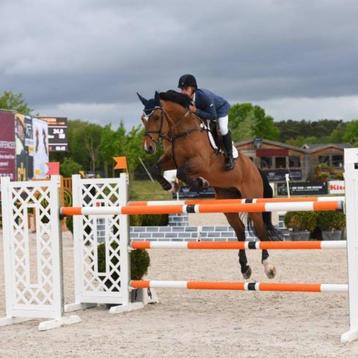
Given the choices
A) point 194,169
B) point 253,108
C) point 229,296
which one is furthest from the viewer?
point 253,108

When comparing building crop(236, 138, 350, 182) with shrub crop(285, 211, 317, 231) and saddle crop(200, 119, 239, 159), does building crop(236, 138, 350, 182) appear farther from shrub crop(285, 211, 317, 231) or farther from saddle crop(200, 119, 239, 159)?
saddle crop(200, 119, 239, 159)

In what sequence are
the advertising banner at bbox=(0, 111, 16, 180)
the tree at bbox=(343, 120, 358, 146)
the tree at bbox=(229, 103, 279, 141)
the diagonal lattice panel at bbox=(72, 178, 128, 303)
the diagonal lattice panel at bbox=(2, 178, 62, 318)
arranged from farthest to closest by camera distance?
the tree at bbox=(343, 120, 358, 146) < the tree at bbox=(229, 103, 279, 141) < the advertising banner at bbox=(0, 111, 16, 180) < the diagonal lattice panel at bbox=(72, 178, 128, 303) < the diagonal lattice panel at bbox=(2, 178, 62, 318)

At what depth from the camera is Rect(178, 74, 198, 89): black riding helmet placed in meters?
6.80

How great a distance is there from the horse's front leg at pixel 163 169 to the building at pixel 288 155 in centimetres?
5304

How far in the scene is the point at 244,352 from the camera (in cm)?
433

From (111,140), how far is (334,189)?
95.6ft

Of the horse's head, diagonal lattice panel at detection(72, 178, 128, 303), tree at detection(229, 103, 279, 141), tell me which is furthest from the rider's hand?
tree at detection(229, 103, 279, 141)

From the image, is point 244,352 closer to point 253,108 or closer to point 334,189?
point 334,189

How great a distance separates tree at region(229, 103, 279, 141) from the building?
26.5ft

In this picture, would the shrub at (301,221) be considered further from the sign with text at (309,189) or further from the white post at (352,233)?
the sign with text at (309,189)

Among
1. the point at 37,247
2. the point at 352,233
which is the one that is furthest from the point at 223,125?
the point at 352,233

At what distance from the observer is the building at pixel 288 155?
2532 inches

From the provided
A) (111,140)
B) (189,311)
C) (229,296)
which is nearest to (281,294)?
(229,296)

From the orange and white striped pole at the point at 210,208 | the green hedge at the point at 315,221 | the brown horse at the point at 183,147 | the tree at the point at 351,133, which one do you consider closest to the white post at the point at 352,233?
the orange and white striped pole at the point at 210,208
